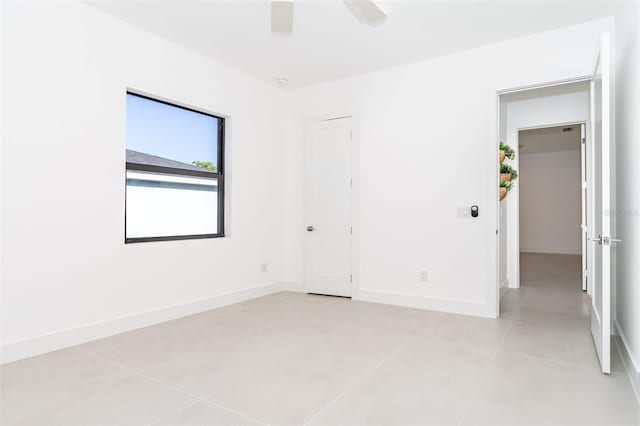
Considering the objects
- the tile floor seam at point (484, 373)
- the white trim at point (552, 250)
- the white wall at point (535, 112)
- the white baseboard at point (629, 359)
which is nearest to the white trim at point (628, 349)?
the white baseboard at point (629, 359)

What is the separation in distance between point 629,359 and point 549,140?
24.8 feet

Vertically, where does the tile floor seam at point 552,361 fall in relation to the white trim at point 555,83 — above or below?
below

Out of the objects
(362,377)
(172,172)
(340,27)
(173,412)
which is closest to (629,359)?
(362,377)

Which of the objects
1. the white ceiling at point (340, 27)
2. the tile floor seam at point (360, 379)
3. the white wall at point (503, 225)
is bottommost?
the tile floor seam at point (360, 379)

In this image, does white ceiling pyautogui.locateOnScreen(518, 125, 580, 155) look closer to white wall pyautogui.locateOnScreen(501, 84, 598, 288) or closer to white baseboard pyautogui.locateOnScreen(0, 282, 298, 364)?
white wall pyautogui.locateOnScreen(501, 84, 598, 288)

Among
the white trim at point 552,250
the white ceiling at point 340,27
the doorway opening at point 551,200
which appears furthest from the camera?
the white trim at point 552,250

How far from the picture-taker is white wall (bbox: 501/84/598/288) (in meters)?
4.89

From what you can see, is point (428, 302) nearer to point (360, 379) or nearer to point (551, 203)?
point (360, 379)

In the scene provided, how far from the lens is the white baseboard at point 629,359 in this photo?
2177mm

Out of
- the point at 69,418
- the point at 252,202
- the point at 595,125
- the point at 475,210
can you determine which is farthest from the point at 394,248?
the point at 69,418

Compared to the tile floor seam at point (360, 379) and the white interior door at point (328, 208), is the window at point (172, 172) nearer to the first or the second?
the white interior door at point (328, 208)

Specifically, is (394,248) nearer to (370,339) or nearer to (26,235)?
(370,339)

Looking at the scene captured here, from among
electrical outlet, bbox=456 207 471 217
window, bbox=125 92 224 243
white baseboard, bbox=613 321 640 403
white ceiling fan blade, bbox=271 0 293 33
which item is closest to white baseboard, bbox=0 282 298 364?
window, bbox=125 92 224 243

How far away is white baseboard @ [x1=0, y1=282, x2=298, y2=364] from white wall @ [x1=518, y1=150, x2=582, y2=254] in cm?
899
